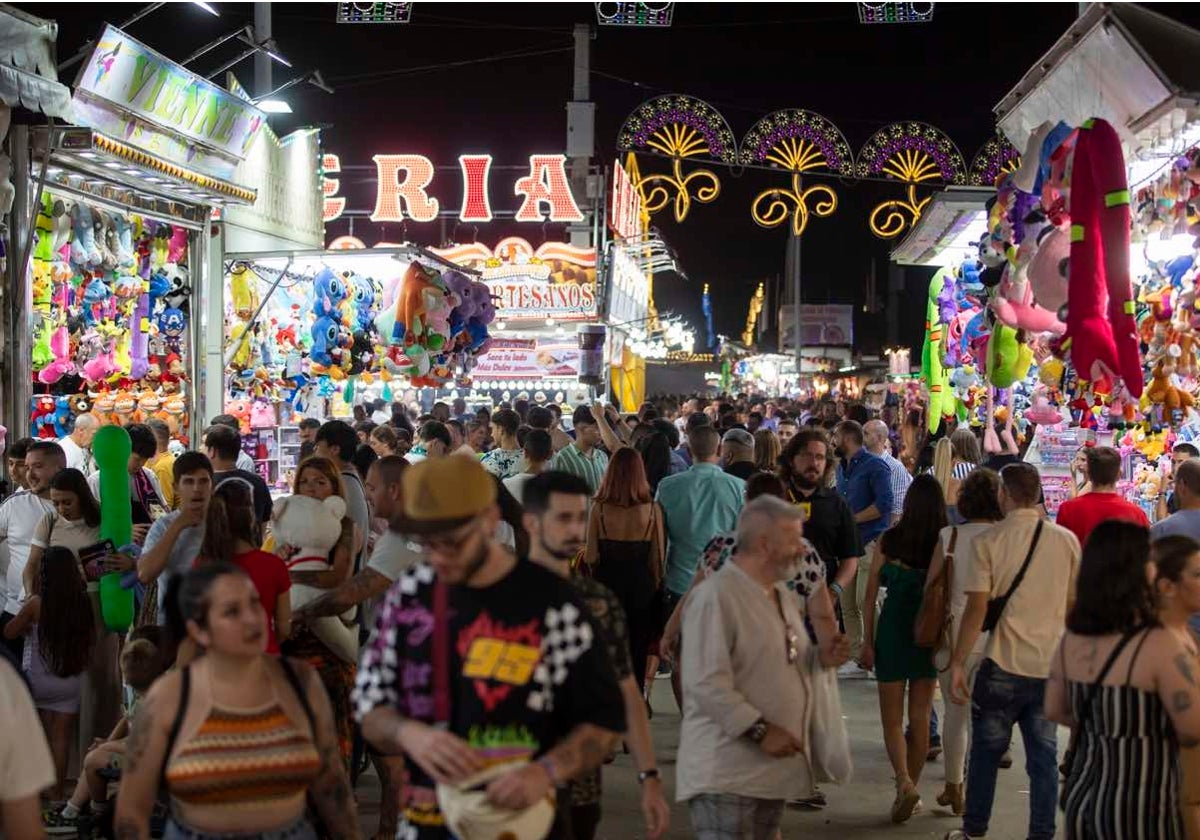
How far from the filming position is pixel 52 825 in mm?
→ 6414

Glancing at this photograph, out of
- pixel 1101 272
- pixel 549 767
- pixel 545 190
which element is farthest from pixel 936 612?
pixel 545 190

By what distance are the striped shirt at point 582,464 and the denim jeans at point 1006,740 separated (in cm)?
436

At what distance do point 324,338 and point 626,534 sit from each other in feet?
20.8

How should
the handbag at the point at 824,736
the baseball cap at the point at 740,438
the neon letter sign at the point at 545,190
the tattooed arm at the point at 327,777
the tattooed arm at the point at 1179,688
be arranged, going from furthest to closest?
1. the neon letter sign at the point at 545,190
2. the baseball cap at the point at 740,438
3. the handbag at the point at 824,736
4. the tattooed arm at the point at 1179,688
5. the tattooed arm at the point at 327,777

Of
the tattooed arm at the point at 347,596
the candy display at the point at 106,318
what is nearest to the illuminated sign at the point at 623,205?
the candy display at the point at 106,318

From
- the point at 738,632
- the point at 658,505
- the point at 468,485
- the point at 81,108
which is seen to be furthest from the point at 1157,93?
the point at 81,108

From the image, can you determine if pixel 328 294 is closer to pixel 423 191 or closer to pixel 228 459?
pixel 228 459

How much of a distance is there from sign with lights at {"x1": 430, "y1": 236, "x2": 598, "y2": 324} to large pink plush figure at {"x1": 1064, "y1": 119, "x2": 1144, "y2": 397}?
16826 mm

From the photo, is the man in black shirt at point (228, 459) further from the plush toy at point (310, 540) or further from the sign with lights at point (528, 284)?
the sign with lights at point (528, 284)

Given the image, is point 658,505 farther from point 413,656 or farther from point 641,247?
point 641,247

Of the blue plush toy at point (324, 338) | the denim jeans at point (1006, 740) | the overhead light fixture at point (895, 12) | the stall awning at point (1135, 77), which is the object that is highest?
the overhead light fixture at point (895, 12)

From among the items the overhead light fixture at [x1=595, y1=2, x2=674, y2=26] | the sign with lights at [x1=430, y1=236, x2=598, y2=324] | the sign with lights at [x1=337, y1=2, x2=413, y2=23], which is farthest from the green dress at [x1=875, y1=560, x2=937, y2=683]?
the sign with lights at [x1=430, y1=236, x2=598, y2=324]

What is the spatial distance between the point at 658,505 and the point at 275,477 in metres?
7.23

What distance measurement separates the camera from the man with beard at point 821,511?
7885mm
